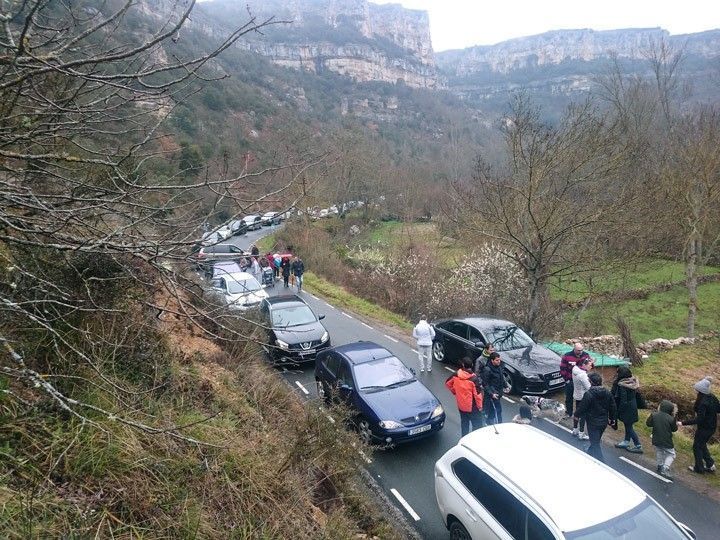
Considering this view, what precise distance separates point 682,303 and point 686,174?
6793 millimetres

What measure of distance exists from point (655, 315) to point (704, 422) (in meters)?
16.0

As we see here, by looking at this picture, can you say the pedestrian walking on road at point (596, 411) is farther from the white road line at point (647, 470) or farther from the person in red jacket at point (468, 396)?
the person in red jacket at point (468, 396)

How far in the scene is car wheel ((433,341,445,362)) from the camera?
12.8 meters

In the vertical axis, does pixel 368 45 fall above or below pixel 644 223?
above

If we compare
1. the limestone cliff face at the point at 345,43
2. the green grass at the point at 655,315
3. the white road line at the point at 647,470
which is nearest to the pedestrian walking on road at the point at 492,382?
the white road line at the point at 647,470

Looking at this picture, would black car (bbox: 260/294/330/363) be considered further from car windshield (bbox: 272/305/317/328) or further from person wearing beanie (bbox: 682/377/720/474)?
person wearing beanie (bbox: 682/377/720/474)

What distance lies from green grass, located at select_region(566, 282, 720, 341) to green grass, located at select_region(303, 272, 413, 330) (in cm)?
671

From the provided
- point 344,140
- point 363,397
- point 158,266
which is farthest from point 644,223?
point 344,140

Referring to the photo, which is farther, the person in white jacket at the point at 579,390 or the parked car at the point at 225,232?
the person in white jacket at the point at 579,390

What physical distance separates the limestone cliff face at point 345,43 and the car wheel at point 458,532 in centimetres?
12499

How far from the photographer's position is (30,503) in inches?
129

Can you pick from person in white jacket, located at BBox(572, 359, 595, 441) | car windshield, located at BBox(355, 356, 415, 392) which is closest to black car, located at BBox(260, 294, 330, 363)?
car windshield, located at BBox(355, 356, 415, 392)

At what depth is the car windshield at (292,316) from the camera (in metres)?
13.0

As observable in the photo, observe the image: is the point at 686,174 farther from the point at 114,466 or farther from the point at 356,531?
the point at 114,466
